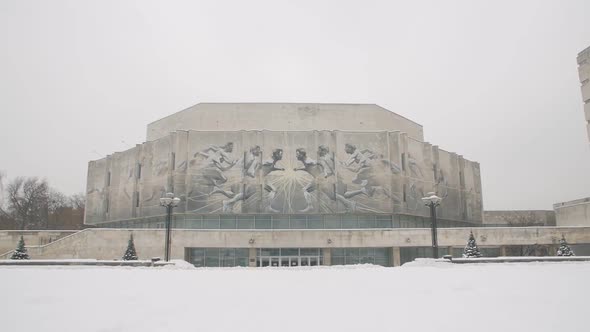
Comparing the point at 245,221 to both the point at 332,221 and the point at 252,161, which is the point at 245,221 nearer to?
the point at 252,161

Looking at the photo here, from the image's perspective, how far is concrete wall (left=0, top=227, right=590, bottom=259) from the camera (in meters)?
33.1

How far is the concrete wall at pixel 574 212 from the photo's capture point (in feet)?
139

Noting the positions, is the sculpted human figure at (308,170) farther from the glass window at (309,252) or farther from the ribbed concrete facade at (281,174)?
the glass window at (309,252)

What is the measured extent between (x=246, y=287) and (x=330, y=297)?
1842 millimetres

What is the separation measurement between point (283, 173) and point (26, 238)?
2277 cm

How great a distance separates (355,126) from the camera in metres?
45.0

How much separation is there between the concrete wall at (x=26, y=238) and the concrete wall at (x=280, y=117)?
1575 centimetres

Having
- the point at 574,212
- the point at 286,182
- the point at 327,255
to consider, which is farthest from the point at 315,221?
the point at 574,212

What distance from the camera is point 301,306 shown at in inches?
236

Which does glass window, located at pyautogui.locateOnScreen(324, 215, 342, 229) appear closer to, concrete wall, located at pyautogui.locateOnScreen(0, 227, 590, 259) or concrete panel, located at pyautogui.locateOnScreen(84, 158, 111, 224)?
concrete wall, located at pyautogui.locateOnScreen(0, 227, 590, 259)

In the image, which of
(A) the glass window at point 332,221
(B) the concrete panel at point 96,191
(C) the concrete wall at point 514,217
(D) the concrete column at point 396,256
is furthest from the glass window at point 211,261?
(C) the concrete wall at point 514,217

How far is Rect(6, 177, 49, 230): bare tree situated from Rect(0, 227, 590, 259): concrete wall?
104ft

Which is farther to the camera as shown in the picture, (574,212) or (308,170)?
(574,212)

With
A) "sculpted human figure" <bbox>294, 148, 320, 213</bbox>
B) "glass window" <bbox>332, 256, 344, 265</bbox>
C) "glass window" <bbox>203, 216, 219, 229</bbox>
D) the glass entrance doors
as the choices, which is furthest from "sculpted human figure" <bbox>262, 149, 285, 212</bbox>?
"glass window" <bbox>332, 256, 344, 265</bbox>
